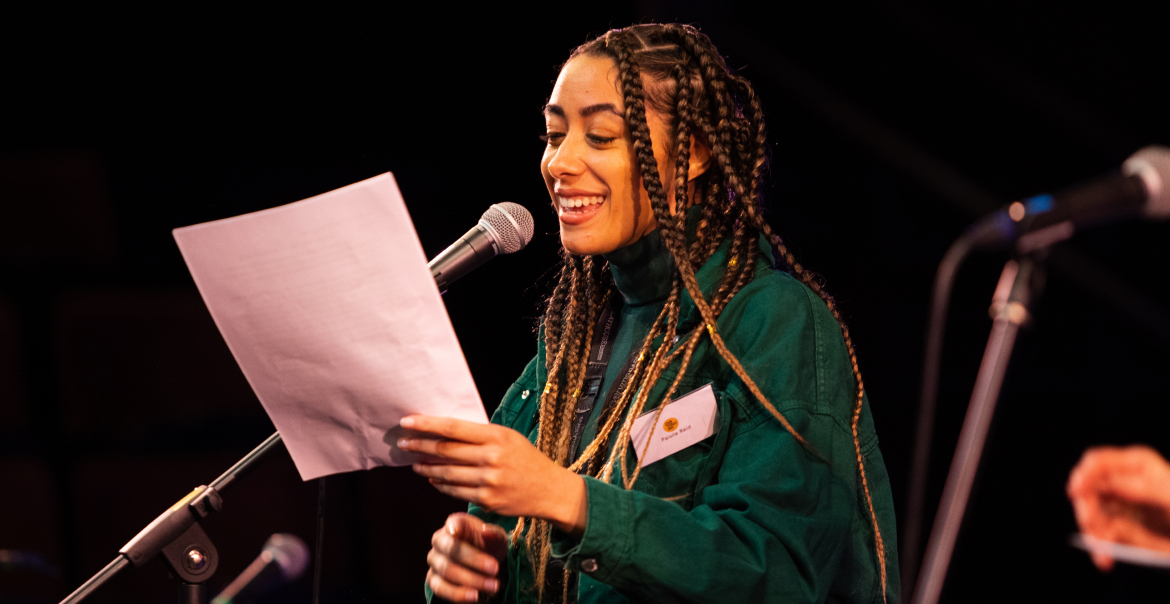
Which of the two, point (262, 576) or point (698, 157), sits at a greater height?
point (698, 157)

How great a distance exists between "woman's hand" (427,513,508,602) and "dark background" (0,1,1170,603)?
1.29 metres

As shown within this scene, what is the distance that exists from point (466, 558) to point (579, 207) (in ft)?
1.81

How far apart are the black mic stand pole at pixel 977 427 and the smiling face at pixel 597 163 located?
63 cm

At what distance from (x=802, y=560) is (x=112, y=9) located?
2.57 meters

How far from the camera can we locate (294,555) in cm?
235

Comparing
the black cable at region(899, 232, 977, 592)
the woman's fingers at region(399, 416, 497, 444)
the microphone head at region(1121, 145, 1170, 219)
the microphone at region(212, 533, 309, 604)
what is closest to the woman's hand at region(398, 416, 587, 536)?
the woman's fingers at region(399, 416, 497, 444)

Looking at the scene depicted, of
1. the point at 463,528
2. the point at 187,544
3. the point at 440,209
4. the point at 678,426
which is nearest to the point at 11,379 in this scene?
the point at 440,209

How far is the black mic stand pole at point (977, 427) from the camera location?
79 cm

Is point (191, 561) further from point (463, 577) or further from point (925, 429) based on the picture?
point (925, 429)

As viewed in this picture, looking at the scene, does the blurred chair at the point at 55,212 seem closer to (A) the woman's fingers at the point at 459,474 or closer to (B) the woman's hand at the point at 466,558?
(B) the woman's hand at the point at 466,558

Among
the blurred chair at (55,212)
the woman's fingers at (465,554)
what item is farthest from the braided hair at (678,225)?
the blurred chair at (55,212)

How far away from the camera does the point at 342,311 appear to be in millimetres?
902

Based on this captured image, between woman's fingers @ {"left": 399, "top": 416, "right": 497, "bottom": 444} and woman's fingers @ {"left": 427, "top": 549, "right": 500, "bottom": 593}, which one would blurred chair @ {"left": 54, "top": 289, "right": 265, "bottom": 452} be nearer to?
woman's fingers @ {"left": 427, "top": 549, "right": 500, "bottom": 593}

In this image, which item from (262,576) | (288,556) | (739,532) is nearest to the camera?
(739,532)
